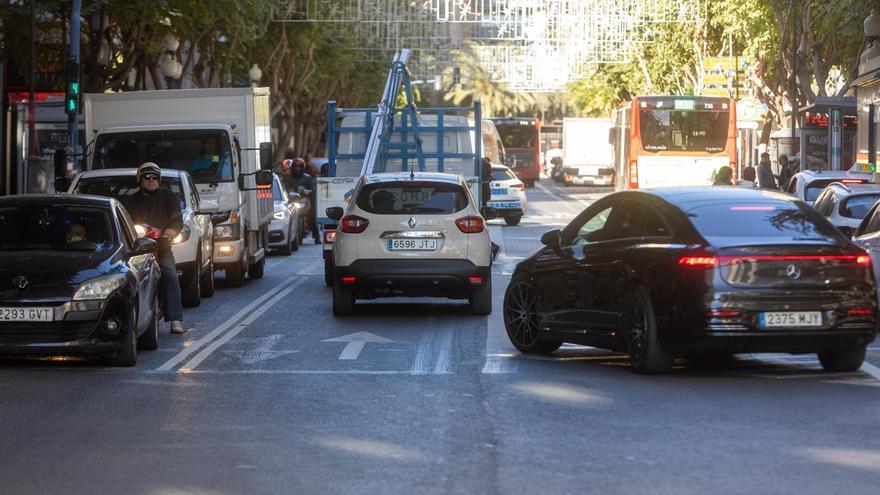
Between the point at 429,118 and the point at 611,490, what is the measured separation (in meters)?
19.7

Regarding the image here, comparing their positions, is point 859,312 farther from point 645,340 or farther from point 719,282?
point 645,340

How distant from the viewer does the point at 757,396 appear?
11266 millimetres

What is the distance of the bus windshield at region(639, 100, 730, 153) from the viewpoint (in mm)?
42688

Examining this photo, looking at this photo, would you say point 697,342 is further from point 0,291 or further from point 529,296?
point 0,291

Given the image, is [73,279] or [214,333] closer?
[73,279]

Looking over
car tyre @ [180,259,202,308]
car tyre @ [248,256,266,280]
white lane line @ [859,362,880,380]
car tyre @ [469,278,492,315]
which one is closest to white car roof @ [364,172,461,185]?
car tyre @ [469,278,492,315]

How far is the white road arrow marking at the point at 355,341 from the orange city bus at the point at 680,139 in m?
27.4

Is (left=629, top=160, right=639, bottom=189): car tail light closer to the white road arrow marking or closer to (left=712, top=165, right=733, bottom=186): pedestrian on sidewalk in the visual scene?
(left=712, top=165, right=733, bottom=186): pedestrian on sidewalk

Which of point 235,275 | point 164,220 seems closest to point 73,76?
point 235,275

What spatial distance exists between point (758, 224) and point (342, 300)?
22.1ft

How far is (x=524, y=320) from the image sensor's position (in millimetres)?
14195

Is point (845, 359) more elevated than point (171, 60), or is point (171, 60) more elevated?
point (171, 60)

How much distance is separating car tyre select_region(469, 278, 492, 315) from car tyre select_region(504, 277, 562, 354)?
3205 millimetres

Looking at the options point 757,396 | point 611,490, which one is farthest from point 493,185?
point 611,490
